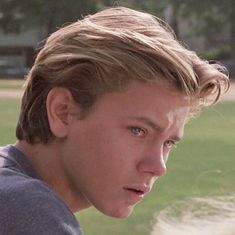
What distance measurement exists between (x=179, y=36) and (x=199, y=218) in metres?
22.4

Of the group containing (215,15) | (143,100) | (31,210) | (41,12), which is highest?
(143,100)

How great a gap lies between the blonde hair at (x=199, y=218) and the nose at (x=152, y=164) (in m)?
0.13

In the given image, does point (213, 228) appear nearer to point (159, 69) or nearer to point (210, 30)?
point (159, 69)

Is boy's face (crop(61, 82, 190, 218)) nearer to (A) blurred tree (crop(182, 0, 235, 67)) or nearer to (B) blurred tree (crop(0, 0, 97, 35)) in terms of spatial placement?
(B) blurred tree (crop(0, 0, 97, 35))

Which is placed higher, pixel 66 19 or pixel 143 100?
pixel 143 100

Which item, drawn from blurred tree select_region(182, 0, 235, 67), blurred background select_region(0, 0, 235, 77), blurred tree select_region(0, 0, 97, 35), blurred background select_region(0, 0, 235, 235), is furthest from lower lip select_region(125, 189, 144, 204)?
blurred tree select_region(182, 0, 235, 67)

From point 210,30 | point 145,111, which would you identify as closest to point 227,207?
point 145,111

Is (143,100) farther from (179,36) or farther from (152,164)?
(179,36)

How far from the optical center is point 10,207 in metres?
1.56

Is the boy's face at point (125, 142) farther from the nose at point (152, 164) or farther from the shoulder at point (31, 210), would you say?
the shoulder at point (31, 210)

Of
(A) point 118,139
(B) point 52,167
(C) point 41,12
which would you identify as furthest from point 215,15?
(A) point 118,139

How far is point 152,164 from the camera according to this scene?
66.6 inches

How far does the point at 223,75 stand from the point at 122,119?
1.08 feet

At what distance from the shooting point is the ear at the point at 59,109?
1.76m
